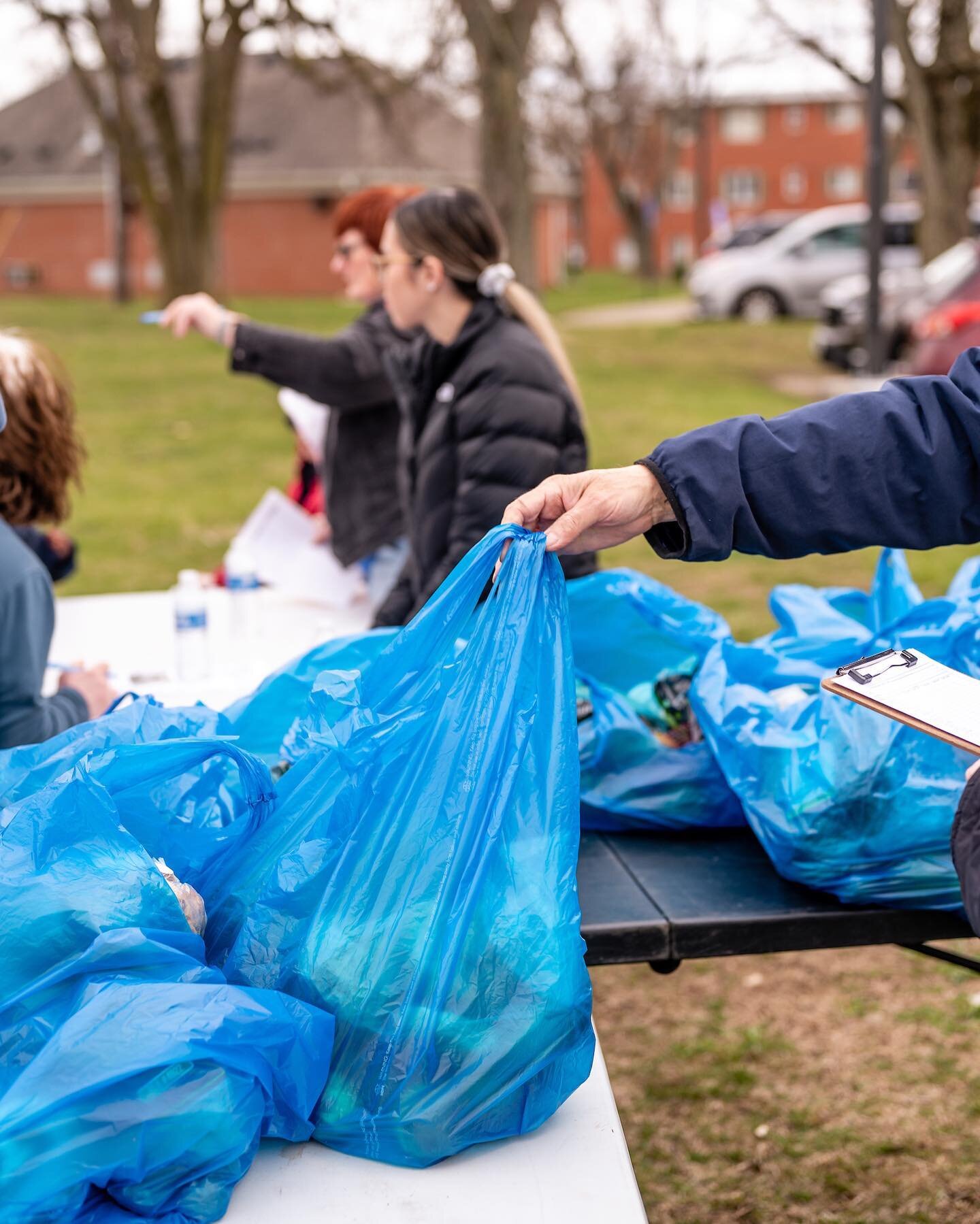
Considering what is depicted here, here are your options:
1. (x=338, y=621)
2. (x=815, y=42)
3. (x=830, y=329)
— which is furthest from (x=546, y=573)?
(x=815, y=42)

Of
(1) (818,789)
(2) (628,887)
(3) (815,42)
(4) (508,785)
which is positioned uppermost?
(3) (815,42)

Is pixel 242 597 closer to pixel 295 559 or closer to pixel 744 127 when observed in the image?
pixel 295 559

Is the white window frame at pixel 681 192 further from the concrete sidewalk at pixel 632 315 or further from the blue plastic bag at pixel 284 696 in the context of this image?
the blue plastic bag at pixel 284 696

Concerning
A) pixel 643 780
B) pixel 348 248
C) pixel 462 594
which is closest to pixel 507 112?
pixel 348 248

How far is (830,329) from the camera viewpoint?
50.0ft

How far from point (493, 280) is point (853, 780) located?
66.4 inches

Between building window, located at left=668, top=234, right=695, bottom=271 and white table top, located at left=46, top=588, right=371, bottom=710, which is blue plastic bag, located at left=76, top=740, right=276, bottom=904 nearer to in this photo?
white table top, located at left=46, top=588, right=371, bottom=710

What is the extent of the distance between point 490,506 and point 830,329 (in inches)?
504

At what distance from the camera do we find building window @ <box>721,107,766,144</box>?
61.8 meters

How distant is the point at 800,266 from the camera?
22.3 m

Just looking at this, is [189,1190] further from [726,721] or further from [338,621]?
[338,621]

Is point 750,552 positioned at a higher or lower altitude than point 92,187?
lower

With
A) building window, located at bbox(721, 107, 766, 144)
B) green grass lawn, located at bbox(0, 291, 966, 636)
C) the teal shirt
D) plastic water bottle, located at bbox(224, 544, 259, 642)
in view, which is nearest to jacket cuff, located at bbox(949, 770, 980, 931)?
the teal shirt

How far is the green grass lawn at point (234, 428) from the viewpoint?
766cm
